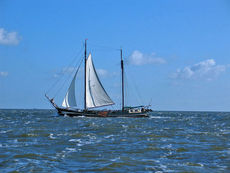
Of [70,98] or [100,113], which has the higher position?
[70,98]

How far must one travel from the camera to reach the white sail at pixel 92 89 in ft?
246

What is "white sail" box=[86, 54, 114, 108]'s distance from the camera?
74938 mm

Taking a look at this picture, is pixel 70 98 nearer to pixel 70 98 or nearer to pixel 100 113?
pixel 70 98

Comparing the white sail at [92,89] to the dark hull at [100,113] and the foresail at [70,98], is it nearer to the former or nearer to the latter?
the dark hull at [100,113]

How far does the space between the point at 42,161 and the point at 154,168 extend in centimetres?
603

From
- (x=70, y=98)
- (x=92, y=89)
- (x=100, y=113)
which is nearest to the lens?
(x=70, y=98)

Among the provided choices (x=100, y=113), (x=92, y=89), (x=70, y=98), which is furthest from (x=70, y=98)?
(x=100, y=113)

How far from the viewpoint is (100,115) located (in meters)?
78.5

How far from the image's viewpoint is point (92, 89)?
74.9 metres

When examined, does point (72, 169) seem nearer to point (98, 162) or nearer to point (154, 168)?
point (98, 162)

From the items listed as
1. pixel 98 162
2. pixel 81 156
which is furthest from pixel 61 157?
pixel 98 162

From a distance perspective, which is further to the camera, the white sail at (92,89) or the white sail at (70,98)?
the white sail at (92,89)

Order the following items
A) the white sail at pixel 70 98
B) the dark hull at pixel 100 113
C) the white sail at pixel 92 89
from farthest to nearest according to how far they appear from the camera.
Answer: the dark hull at pixel 100 113 → the white sail at pixel 92 89 → the white sail at pixel 70 98

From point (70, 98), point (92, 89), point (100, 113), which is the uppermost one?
point (92, 89)
